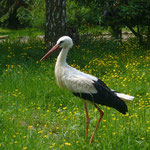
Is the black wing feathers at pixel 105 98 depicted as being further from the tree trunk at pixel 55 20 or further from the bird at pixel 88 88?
the tree trunk at pixel 55 20

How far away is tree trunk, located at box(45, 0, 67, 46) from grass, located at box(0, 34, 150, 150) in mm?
445

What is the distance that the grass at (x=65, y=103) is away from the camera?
12.7ft

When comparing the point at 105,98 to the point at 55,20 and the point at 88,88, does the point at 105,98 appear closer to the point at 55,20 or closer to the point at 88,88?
the point at 88,88

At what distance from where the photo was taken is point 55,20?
8469 mm

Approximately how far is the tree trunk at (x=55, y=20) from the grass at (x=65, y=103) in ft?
1.46

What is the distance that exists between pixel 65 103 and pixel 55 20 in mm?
3705

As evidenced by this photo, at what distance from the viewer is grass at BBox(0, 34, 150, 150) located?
12.7 ft

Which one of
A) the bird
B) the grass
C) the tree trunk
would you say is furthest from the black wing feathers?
the tree trunk

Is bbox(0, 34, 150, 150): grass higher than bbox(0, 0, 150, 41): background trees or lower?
lower

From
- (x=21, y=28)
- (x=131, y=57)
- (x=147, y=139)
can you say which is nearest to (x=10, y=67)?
(x=131, y=57)

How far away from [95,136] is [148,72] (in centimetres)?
297

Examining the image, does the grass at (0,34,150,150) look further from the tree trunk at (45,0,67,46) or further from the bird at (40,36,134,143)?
the tree trunk at (45,0,67,46)

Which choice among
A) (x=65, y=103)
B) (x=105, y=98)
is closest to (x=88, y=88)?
(x=105, y=98)

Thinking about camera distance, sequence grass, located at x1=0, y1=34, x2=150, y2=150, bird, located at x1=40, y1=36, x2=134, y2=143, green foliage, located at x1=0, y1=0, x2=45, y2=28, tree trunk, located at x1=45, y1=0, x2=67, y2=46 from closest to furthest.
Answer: grass, located at x1=0, y1=34, x2=150, y2=150 → bird, located at x1=40, y1=36, x2=134, y2=143 → tree trunk, located at x1=45, y1=0, x2=67, y2=46 → green foliage, located at x1=0, y1=0, x2=45, y2=28
